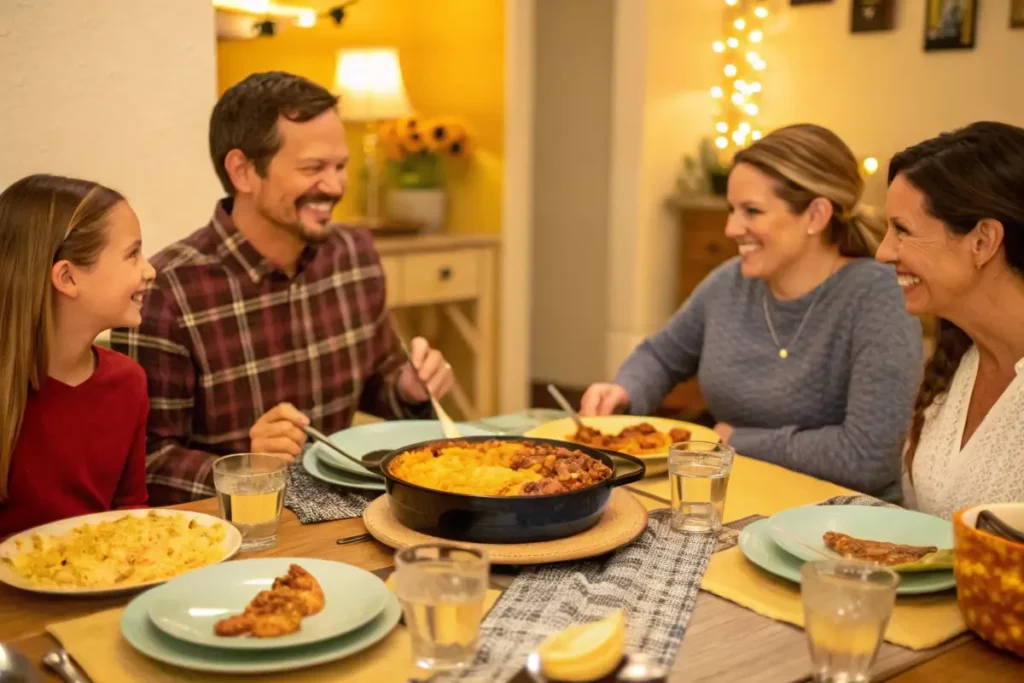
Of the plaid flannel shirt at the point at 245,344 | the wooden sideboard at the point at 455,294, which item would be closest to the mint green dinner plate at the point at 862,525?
the plaid flannel shirt at the point at 245,344

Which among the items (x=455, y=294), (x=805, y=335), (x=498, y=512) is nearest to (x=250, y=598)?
(x=498, y=512)

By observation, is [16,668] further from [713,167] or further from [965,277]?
[713,167]

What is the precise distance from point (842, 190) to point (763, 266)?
229mm

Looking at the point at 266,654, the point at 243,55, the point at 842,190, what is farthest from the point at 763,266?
the point at 243,55

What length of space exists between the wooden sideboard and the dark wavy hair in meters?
2.73

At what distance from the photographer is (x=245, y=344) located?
2295 mm

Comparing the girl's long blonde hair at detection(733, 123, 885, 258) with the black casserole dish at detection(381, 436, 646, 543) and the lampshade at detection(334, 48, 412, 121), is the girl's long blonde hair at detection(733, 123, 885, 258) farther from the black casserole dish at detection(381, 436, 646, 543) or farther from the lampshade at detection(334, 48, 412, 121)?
the lampshade at detection(334, 48, 412, 121)

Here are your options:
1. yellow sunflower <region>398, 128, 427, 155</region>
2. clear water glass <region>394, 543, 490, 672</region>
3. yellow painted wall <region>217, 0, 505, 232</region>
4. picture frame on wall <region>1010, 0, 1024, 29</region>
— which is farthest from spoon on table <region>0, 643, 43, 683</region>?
picture frame on wall <region>1010, 0, 1024, 29</region>

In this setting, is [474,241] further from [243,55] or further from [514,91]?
[243,55]

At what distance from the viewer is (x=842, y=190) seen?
2.42 metres

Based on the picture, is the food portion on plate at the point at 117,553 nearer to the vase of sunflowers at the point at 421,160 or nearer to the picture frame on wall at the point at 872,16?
the vase of sunflowers at the point at 421,160

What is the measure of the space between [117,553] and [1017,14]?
4152mm

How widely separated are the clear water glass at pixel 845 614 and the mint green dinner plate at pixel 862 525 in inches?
12.2

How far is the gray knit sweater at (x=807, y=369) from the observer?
7.22ft
